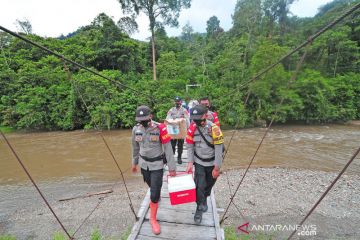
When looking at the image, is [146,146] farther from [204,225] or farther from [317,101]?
[317,101]

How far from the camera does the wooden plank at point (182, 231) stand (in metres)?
2.09

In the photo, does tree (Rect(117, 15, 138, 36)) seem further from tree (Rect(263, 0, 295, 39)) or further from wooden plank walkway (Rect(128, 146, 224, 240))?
wooden plank walkway (Rect(128, 146, 224, 240))

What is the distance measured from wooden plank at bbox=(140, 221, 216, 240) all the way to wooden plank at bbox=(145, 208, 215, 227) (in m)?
0.06

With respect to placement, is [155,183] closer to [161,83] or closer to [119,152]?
[119,152]

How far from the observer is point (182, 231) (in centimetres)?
217

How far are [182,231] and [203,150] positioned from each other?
876mm

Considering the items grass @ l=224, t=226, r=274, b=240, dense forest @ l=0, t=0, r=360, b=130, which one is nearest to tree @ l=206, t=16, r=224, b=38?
dense forest @ l=0, t=0, r=360, b=130

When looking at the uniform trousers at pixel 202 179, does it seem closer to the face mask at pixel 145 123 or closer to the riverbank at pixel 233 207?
the face mask at pixel 145 123

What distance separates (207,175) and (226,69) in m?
14.2

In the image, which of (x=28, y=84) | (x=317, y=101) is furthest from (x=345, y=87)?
(x=28, y=84)

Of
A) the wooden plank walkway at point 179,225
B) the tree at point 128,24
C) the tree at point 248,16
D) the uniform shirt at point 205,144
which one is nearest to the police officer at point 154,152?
the wooden plank walkway at point 179,225

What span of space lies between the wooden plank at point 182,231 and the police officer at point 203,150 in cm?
12

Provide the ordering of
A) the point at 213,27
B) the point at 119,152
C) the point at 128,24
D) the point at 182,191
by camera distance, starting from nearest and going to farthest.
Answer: the point at 182,191 → the point at 119,152 → the point at 128,24 → the point at 213,27

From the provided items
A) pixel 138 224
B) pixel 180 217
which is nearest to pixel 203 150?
pixel 180 217
